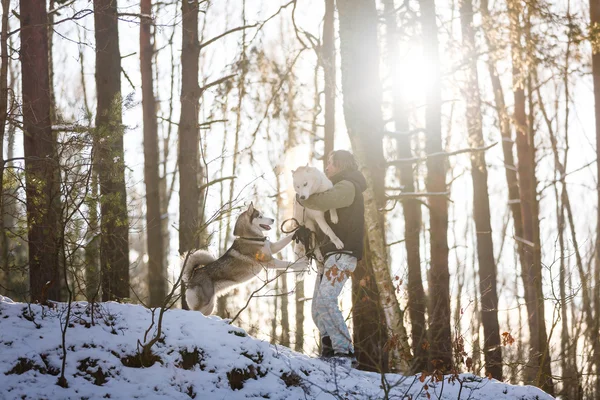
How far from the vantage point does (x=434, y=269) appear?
11633 millimetres

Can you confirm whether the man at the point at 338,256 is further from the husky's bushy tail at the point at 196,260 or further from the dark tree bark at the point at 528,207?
the dark tree bark at the point at 528,207

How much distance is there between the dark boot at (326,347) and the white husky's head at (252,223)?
2049 millimetres

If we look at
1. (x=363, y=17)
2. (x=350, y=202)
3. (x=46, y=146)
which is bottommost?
(x=350, y=202)

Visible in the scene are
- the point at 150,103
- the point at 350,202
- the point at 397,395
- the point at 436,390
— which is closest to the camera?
the point at 397,395

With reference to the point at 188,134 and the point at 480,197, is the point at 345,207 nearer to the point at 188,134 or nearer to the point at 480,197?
the point at 188,134

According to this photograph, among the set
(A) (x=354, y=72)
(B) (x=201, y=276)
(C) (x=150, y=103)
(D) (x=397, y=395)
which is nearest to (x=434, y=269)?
(A) (x=354, y=72)

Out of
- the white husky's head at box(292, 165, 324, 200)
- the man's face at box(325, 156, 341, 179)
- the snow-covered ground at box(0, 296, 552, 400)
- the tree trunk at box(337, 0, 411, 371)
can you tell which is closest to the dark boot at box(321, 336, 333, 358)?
the snow-covered ground at box(0, 296, 552, 400)

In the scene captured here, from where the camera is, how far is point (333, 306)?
642cm

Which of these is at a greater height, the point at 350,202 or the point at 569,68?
the point at 569,68

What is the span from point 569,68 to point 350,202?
25.2ft

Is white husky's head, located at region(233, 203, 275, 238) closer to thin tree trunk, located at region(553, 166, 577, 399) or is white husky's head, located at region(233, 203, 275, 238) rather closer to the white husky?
the white husky

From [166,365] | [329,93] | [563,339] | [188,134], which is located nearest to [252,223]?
[166,365]

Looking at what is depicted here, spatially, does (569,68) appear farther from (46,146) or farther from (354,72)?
(46,146)

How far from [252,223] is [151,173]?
6602mm
